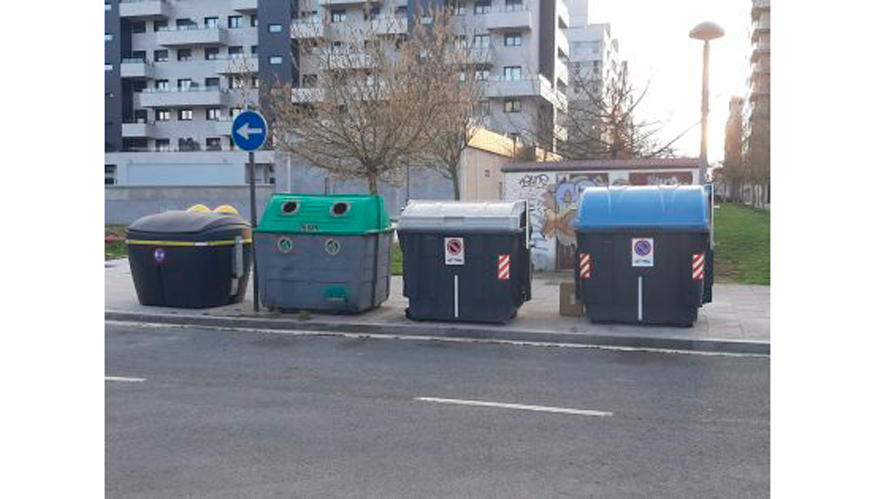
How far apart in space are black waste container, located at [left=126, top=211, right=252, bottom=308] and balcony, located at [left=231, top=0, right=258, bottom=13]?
5230cm

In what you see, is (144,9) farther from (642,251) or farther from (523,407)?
(523,407)

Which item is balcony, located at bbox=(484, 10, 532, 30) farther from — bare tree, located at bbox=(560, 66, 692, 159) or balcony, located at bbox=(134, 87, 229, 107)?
bare tree, located at bbox=(560, 66, 692, 159)

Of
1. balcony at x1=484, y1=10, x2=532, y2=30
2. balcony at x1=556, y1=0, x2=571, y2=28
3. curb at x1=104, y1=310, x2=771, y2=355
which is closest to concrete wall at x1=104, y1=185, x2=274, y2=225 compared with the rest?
curb at x1=104, y1=310, x2=771, y2=355

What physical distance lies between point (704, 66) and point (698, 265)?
6.29 m

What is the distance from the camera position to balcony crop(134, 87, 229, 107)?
59.1 metres

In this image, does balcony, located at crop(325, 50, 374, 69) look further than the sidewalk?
Yes

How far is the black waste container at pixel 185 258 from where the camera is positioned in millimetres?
10664

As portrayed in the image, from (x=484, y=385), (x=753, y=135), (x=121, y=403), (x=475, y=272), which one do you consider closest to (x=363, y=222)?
(x=475, y=272)

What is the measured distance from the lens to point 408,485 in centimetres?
438

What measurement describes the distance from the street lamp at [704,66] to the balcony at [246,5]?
5088 cm

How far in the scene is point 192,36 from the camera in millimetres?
60094

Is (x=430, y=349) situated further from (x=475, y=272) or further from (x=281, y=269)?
(x=281, y=269)

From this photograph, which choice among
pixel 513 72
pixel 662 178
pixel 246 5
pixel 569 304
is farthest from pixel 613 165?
pixel 246 5

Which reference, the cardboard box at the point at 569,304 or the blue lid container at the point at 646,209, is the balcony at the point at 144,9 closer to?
the cardboard box at the point at 569,304
